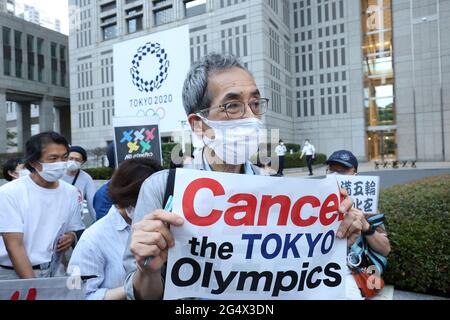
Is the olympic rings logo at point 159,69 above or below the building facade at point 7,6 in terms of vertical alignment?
below

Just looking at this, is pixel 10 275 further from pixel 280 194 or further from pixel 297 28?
pixel 297 28

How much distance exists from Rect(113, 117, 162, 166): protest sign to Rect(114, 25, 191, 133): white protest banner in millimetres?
560

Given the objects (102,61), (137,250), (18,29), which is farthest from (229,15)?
(137,250)

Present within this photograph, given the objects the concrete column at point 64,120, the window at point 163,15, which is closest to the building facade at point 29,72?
the concrete column at point 64,120

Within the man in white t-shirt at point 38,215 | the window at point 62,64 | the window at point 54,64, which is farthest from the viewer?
the window at point 62,64

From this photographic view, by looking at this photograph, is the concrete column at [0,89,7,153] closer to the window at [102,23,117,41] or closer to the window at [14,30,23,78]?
the window at [14,30,23,78]

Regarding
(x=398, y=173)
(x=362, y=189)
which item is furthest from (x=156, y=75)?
(x=398, y=173)

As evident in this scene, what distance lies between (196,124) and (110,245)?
3.26 feet

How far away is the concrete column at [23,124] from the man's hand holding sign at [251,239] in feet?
154

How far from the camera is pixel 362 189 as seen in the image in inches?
122

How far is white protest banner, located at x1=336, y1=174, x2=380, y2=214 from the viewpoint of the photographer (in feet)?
10.1

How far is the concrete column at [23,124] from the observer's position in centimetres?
4328

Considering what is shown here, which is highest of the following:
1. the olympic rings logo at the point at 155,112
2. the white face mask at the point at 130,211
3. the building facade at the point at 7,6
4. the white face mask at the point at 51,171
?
the building facade at the point at 7,6

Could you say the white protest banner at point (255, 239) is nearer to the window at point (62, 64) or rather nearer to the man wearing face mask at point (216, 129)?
the man wearing face mask at point (216, 129)
